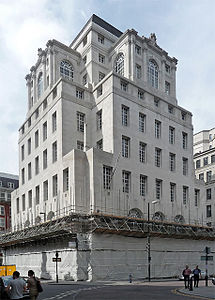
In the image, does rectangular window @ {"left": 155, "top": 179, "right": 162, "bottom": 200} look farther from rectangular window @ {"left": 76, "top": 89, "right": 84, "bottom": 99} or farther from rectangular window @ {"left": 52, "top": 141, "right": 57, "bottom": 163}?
rectangular window @ {"left": 76, "top": 89, "right": 84, "bottom": 99}

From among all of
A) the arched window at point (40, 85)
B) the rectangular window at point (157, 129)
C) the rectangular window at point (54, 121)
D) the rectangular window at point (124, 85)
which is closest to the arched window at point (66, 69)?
the arched window at point (40, 85)

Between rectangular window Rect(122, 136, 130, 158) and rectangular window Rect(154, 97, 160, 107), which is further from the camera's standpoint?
rectangular window Rect(154, 97, 160, 107)

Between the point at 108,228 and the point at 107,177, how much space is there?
21.9ft

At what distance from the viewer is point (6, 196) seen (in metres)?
78.9

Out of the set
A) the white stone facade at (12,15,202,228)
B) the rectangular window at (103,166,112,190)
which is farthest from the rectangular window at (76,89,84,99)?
the rectangular window at (103,166,112,190)

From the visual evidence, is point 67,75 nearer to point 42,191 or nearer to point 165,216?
point 42,191

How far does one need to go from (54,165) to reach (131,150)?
988cm

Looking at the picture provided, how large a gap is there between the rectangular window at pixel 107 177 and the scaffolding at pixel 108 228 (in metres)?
3.86

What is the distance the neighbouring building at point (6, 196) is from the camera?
75188 millimetres

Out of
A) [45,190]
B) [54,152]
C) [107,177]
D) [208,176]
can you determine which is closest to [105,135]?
[107,177]

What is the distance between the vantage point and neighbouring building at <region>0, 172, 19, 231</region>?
75.2 m

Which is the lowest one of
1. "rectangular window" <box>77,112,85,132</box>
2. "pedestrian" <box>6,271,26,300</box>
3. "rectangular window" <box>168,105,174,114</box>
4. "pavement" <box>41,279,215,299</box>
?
"pavement" <box>41,279,215,299</box>

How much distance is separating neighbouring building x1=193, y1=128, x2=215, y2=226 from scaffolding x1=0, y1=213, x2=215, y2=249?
16419 mm

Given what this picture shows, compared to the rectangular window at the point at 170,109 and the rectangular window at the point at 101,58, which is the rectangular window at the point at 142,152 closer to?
the rectangular window at the point at 170,109
